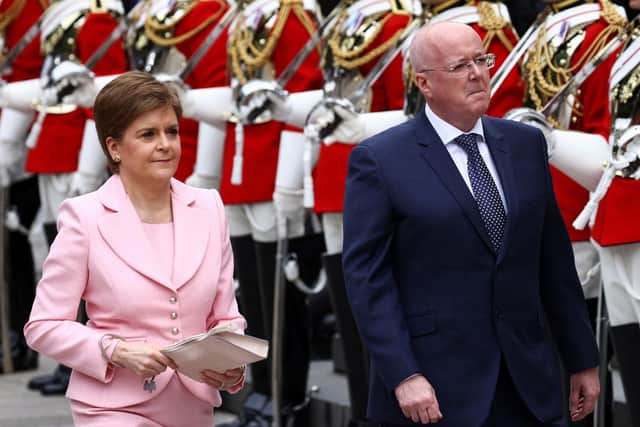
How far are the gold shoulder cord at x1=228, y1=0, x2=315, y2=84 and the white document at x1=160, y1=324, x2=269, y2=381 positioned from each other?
2695 millimetres

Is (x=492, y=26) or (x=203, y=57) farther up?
(x=492, y=26)

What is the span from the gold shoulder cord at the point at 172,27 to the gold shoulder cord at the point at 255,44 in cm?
37

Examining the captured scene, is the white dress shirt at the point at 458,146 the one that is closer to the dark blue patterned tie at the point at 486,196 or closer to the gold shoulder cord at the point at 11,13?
the dark blue patterned tie at the point at 486,196

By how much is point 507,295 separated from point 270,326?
2.75 metres

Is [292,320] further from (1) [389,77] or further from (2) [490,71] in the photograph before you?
(2) [490,71]

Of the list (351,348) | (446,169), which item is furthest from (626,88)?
(351,348)

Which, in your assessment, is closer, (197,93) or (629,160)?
(629,160)

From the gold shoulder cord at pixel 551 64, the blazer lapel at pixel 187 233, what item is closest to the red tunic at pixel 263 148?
the gold shoulder cord at pixel 551 64

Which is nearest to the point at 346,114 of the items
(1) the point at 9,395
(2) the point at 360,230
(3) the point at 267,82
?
(3) the point at 267,82

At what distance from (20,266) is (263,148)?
2.30m

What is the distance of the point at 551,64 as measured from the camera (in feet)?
15.8

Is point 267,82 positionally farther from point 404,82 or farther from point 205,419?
point 205,419

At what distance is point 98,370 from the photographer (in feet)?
11.2

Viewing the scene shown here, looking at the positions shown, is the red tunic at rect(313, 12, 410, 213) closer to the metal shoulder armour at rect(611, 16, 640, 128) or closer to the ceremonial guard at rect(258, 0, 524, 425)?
the ceremonial guard at rect(258, 0, 524, 425)
